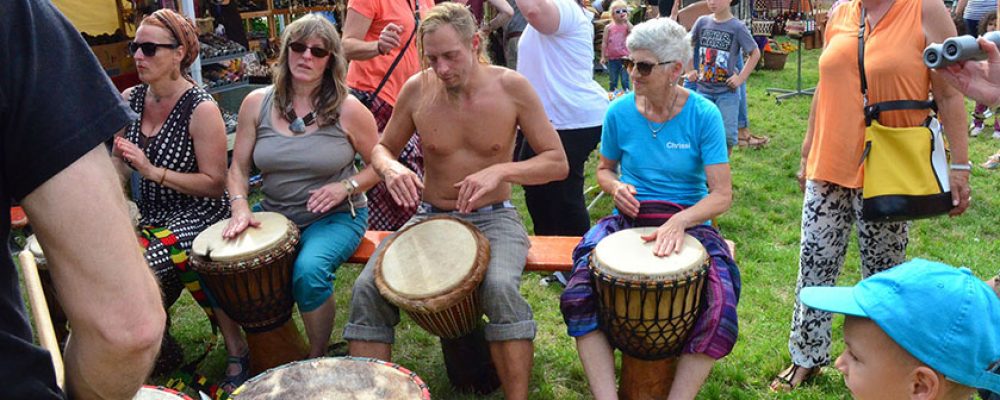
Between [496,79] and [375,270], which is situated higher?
[496,79]

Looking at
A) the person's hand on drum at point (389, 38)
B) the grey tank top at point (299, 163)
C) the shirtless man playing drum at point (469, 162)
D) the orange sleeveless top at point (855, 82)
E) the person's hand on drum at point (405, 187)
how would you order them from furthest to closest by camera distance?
the person's hand on drum at point (389, 38)
the grey tank top at point (299, 163)
the person's hand on drum at point (405, 187)
the shirtless man playing drum at point (469, 162)
the orange sleeveless top at point (855, 82)

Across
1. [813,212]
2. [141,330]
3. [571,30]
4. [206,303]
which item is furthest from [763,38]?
[141,330]

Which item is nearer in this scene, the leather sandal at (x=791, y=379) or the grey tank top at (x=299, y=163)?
the leather sandal at (x=791, y=379)

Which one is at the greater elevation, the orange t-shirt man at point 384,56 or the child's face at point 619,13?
the orange t-shirt man at point 384,56

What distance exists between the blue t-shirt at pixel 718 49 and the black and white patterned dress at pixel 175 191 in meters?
3.96

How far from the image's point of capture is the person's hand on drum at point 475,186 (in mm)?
3303

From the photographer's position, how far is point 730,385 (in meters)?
3.61

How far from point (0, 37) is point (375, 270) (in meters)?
2.29

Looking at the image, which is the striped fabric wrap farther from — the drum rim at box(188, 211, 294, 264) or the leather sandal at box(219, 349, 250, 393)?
the leather sandal at box(219, 349, 250, 393)

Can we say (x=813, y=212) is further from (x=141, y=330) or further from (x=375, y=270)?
(x=141, y=330)

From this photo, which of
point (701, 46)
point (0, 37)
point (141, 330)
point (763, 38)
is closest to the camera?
point (0, 37)

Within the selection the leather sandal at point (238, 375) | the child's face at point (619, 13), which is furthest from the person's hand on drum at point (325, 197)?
the child's face at point (619, 13)

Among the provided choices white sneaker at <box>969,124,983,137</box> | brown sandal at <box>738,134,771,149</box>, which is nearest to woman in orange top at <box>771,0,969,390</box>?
brown sandal at <box>738,134,771,149</box>

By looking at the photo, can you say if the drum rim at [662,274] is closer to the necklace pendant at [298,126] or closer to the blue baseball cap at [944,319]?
the blue baseball cap at [944,319]
